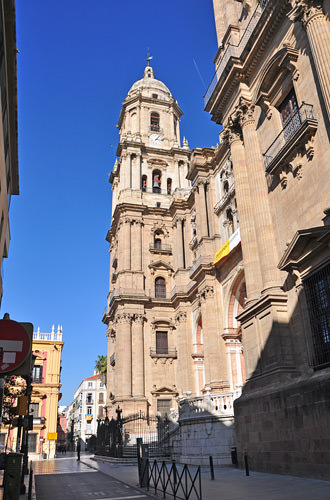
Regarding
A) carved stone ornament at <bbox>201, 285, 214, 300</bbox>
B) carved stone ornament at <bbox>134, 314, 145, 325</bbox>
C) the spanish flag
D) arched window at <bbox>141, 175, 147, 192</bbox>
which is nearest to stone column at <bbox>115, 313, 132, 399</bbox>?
carved stone ornament at <bbox>134, 314, 145, 325</bbox>

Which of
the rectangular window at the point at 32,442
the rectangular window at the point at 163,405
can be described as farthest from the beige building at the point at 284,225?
the rectangular window at the point at 32,442

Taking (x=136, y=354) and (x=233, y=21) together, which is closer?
(x=233, y=21)

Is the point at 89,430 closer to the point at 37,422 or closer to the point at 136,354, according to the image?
the point at 37,422

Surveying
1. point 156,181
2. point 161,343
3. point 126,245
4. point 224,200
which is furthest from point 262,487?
point 156,181

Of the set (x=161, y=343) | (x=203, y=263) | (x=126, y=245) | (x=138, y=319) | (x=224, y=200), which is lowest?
(x=161, y=343)

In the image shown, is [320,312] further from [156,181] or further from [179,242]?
[156,181]

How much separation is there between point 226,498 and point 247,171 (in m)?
14.0

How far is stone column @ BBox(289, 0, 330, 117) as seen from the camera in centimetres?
1397

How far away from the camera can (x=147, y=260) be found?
130 ft

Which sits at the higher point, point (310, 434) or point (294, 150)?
point (294, 150)

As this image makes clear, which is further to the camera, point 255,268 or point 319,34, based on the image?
point 255,268

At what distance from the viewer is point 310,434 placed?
12.4 m

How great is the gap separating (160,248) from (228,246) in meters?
14.6

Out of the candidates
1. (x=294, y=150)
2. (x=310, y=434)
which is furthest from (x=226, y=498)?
(x=294, y=150)
